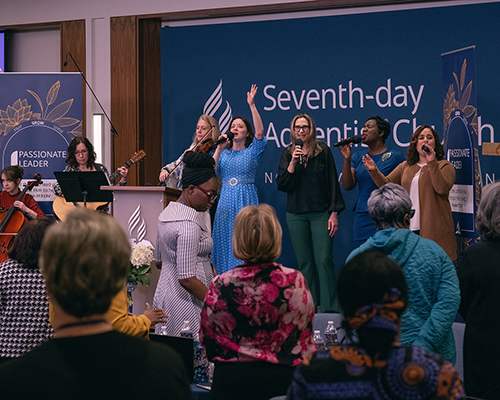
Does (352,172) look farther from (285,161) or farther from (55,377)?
(55,377)

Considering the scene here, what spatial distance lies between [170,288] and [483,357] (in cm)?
133

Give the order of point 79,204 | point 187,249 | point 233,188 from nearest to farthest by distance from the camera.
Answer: point 187,249 < point 233,188 < point 79,204

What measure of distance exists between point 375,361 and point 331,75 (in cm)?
515

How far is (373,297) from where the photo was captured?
1163mm

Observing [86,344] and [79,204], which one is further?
[79,204]

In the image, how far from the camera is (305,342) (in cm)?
179

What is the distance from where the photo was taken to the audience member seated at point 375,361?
43.5 inches

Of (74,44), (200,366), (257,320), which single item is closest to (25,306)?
(200,366)

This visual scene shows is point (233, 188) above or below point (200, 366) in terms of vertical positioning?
above

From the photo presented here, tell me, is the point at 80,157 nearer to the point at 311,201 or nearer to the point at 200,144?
the point at 200,144

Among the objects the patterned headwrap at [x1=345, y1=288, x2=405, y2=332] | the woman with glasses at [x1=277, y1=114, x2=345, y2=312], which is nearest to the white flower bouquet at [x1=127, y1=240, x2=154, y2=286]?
the woman with glasses at [x1=277, y1=114, x2=345, y2=312]

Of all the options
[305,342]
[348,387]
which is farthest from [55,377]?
[305,342]

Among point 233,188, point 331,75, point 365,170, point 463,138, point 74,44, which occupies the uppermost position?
point 74,44

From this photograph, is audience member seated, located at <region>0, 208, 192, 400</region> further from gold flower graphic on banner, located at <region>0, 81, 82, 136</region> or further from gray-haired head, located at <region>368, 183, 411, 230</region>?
gold flower graphic on banner, located at <region>0, 81, 82, 136</region>
